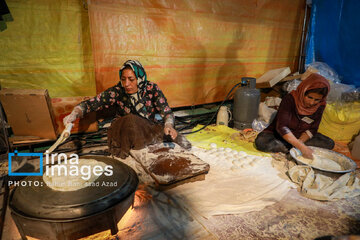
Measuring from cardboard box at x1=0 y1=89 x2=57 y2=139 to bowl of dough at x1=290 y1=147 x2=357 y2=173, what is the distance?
10.6 ft

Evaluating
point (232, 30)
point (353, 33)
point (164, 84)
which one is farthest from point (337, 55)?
point (164, 84)

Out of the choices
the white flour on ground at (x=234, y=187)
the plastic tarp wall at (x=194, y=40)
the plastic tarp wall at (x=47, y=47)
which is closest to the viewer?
the white flour on ground at (x=234, y=187)

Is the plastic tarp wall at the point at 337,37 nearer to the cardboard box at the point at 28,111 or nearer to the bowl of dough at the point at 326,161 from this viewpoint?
the bowl of dough at the point at 326,161

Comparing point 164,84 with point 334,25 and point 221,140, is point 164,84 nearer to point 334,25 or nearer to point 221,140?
point 221,140

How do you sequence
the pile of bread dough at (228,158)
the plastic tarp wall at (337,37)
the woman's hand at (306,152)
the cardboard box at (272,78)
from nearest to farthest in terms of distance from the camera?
1. the woman's hand at (306,152)
2. the pile of bread dough at (228,158)
3. the plastic tarp wall at (337,37)
4. the cardboard box at (272,78)

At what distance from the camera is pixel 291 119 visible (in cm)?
288

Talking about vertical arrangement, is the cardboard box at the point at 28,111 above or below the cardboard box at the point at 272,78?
below

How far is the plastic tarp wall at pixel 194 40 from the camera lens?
3.33m

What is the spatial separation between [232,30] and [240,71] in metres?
0.92

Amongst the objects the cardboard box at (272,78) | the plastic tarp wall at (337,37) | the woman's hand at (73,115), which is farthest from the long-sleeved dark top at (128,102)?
the plastic tarp wall at (337,37)

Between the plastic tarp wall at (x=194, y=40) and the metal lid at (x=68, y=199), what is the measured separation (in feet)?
6.93

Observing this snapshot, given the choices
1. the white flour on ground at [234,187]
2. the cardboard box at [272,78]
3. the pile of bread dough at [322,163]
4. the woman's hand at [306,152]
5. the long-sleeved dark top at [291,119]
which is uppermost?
the cardboard box at [272,78]

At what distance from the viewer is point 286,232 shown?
1.75m

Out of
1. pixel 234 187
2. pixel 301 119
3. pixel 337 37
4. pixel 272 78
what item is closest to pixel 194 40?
pixel 272 78
